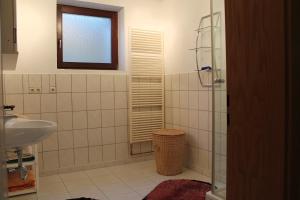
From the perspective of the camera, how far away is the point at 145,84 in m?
3.26

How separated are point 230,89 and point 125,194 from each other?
1.69m

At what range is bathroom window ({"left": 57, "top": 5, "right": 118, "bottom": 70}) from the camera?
118 inches

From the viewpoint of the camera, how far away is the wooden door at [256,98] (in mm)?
823

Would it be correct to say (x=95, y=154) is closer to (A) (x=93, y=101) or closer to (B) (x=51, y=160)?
(B) (x=51, y=160)

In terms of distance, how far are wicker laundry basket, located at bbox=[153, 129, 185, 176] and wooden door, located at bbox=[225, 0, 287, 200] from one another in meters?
1.77

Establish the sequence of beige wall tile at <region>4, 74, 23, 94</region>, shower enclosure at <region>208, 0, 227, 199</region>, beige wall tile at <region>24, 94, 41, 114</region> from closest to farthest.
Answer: shower enclosure at <region>208, 0, 227, 199</region> < beige wall tile at <region>4, 74, 23, 94</region> < beige wall tile at <region>24, 94, 41, 114</region>

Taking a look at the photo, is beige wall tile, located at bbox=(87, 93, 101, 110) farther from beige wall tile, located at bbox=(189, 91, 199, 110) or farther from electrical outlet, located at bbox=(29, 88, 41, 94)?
beige wall tile, located at bbox=(189, 91, 199, 110)

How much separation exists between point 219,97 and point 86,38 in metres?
2.12

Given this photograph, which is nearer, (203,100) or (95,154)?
(203,100)

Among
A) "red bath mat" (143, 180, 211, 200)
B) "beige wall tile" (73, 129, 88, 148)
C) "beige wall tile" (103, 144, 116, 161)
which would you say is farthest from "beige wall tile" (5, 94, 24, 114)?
"red bath mat" (143, 180, 211, 200)

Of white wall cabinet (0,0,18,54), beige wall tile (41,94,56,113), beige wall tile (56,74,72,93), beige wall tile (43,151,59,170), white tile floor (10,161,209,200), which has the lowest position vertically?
white tile floor (10,161,209,200)

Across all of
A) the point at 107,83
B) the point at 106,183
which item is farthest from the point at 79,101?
the point at 106,183

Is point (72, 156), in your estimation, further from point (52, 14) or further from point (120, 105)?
point (52, 14)

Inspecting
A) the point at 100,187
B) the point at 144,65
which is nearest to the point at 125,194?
the point at 100,187
